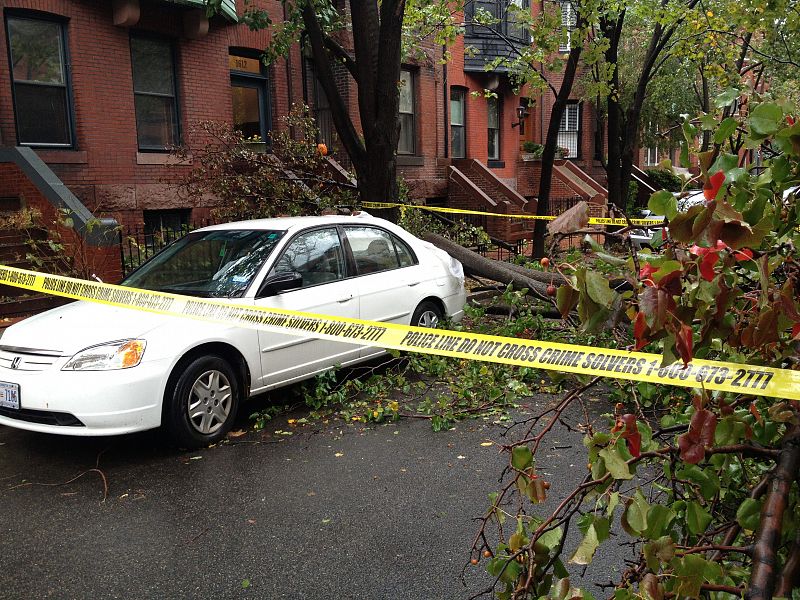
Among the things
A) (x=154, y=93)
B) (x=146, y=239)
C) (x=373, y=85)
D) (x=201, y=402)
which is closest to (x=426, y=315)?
(x=201, y=402)

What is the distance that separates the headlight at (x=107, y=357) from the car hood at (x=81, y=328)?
0.18 feet

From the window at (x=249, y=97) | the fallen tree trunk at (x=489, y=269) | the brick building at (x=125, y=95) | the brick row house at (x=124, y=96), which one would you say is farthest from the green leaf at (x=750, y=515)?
the window at (x=249, y=97)

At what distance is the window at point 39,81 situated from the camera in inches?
516

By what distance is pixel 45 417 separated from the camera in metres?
5.51

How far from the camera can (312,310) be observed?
675 cm

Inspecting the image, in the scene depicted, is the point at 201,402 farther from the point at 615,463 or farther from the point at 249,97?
the point at 249,97

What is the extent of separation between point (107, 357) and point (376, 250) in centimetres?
317

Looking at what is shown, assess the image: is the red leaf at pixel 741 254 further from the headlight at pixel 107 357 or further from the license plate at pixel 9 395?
the license plate at pixel 9 395

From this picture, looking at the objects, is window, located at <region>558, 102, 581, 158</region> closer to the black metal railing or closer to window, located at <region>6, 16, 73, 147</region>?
the black metal railing

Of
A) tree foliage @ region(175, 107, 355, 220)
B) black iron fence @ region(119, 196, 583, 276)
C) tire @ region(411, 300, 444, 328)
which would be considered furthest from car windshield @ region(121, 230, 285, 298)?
tree foliage @ region(175, 107, 355, 220)

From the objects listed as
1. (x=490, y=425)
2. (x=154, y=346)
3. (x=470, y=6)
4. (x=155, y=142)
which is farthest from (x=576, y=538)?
(x=470, y=6)

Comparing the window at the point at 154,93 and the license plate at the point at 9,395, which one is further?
the window at the point at 154,93

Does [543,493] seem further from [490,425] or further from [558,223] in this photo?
[490,425]

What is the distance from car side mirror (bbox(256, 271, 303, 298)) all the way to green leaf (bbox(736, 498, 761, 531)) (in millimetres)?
5016
